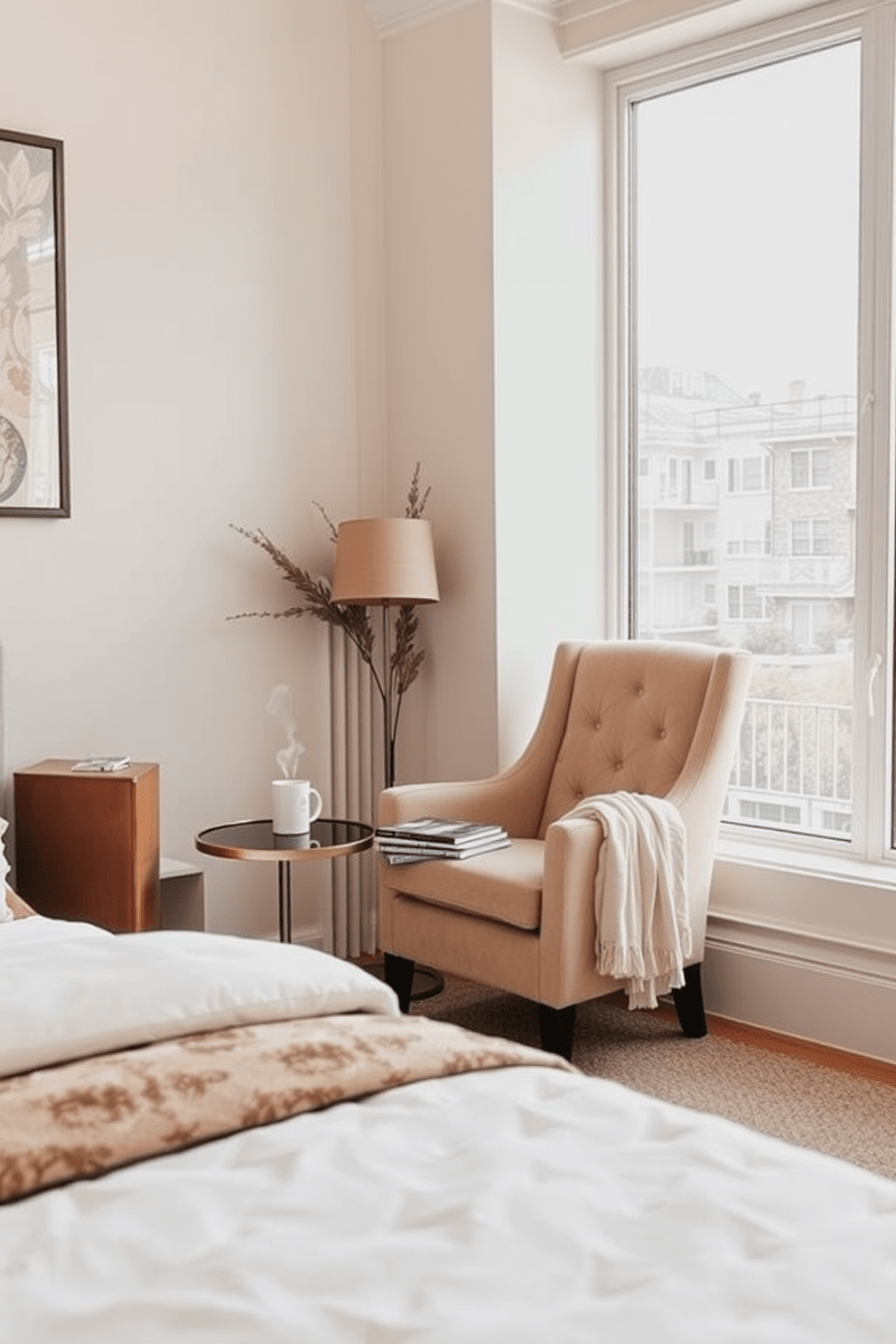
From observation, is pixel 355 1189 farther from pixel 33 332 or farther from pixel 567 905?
pixel 33 332

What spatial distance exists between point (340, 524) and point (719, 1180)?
9.11ft

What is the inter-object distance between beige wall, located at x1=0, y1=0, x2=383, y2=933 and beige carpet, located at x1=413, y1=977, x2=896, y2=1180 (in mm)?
833

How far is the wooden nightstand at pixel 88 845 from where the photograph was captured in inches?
131

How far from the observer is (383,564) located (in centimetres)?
392

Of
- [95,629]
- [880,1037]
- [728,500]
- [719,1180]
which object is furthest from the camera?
[728,500]

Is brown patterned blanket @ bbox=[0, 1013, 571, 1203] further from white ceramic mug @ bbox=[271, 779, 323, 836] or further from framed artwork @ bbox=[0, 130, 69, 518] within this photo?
framed artwork @ bbox=[0, 130, 69, 518]

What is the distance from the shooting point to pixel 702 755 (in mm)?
3535

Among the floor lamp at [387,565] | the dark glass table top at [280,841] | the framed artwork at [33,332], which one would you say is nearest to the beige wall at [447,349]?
the floor lamp at [387,565]

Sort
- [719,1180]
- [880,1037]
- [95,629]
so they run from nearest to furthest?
1. [719,1180]
2. [880,1037]
3. [95,629]

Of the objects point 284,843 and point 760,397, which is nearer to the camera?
point 284,843

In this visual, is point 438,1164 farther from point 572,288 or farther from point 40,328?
point 572,288

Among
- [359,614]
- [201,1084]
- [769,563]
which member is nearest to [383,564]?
[359,614]

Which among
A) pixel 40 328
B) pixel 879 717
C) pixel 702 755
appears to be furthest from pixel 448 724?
pixel 40 328

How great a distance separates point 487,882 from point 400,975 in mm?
574
